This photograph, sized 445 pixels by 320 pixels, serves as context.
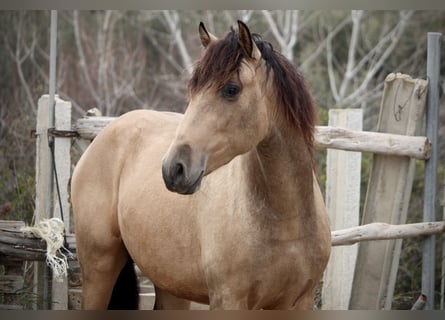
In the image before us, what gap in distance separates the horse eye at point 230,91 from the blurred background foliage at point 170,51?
7189mm

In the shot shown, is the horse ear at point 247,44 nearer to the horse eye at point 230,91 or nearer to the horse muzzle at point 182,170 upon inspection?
the horse eye at point 230,91

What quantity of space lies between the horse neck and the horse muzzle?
1.39 feet

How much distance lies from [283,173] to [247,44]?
23.4 inches

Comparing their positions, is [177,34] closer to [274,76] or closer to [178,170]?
[274,76]

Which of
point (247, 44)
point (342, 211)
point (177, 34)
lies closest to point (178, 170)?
point (247, 44)

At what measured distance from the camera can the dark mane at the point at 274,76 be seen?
10.3 ft

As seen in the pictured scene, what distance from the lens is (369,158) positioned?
7004mm

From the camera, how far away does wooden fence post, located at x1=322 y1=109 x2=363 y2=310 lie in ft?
17.0

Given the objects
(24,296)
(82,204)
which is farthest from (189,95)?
(24,296)

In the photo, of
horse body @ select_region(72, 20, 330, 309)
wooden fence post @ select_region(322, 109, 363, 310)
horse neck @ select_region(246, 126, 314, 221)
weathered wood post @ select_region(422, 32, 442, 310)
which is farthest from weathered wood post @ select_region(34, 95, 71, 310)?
weathered wood post @ select_region(422, 32, 442, 310)

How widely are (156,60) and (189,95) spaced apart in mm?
10188

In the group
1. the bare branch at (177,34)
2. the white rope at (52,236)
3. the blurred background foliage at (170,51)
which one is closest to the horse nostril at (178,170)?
the white rope at (52,236)

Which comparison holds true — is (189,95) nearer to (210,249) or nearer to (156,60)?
(210,249)

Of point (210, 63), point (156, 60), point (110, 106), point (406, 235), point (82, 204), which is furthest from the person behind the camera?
point (156, 60)
